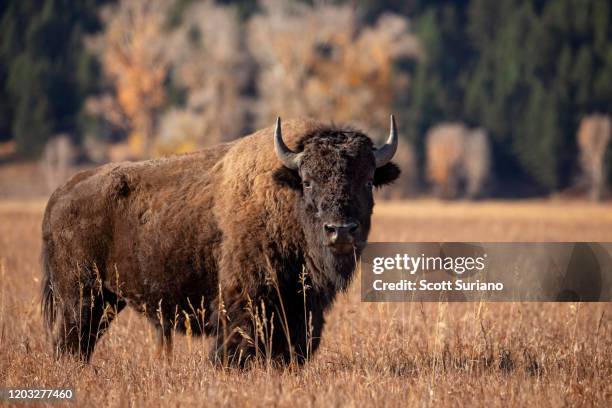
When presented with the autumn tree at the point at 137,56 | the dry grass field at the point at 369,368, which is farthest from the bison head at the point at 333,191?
the autumn tree at the point at 137,56

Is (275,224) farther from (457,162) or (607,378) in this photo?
(457,162)

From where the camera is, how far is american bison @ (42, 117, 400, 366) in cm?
748

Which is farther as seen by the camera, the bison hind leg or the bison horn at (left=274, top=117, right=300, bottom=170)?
the bison hind leg

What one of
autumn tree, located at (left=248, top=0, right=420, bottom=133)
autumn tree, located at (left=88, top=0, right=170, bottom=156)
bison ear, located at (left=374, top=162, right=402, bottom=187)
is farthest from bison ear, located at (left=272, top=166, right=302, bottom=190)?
autumn tree, located at (left=88, top=0, right=170, bottom=156)

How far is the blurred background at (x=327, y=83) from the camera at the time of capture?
50.3 meters

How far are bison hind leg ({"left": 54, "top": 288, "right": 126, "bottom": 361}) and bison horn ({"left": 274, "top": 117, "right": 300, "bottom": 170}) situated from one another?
2473 mm

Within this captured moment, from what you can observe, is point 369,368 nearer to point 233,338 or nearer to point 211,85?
point 233,338

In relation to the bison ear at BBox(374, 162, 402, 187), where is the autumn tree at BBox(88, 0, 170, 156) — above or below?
above

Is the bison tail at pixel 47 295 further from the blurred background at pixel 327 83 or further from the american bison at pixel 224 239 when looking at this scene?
the blurred background at pixel 327 83

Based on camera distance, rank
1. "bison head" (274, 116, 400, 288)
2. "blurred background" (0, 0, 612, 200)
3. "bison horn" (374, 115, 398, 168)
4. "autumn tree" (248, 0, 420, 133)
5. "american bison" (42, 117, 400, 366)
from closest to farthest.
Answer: "bison head" (274, 116, 400, 288)
"american bison" (42, 117, 400, 366)
"bison horn" (374, 115, 398, 168)
"autumn tree" (248, 0, 420, 133)
"blurred background" (0, 0, 612, 200)

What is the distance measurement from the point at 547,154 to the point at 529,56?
16.4 metres

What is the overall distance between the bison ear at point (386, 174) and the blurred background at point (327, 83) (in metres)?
38.5

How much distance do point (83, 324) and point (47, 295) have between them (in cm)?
74

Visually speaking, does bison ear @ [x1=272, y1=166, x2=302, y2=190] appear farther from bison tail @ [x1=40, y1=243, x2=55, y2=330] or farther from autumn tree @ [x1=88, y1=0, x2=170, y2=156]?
autumn tree @ [x1=88, y1=0, x2=170, y2=156]
